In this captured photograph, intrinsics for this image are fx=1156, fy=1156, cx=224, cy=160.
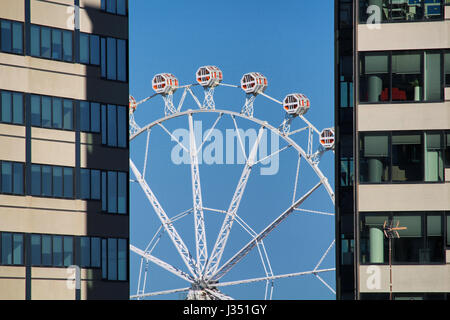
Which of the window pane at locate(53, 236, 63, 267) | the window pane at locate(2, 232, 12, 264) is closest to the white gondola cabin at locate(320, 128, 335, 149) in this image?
the window pane at locate(53, 236, 63, 267)

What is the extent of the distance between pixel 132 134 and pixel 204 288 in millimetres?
16848

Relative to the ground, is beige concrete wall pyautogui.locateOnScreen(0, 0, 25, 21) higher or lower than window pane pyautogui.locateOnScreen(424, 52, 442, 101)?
higher

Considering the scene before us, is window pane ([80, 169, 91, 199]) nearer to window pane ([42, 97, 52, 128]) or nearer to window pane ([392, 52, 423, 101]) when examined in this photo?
window pane ([42, 97, 52, 128])

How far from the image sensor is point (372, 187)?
184ft

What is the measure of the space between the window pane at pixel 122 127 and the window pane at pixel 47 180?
605 cm

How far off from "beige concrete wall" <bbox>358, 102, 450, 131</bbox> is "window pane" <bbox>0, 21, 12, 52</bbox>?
26407 millimetres

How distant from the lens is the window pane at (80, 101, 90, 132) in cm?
7631

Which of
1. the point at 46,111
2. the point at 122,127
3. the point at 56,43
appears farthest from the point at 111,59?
the point at 46,111

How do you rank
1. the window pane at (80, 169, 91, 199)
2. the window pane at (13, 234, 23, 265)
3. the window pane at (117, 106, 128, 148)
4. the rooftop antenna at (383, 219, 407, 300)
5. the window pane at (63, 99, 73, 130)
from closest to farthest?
the rooftop antenna at (383, 219, 407, 300) < the window pane at (13, 234, 23, 265) < the window pane at (63, 99, 73, 130) < the window pane at (80, 169, 91, 199) < the window pane at (117, 106, 128, 148)

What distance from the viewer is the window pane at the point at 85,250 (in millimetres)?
74875

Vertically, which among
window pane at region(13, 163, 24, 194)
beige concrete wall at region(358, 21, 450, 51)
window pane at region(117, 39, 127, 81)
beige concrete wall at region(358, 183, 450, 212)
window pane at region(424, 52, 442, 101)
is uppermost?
window pane at region(117, 39, 127, 81)

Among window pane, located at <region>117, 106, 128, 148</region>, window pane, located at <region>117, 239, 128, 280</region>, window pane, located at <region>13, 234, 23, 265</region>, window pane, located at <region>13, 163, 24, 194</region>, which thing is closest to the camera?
window pane, located at <region>13, 234, 23, 265</region>
